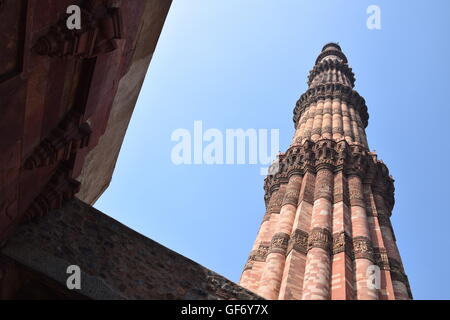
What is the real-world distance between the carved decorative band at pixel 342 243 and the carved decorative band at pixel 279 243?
4.13 ft

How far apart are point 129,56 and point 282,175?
9.28 m

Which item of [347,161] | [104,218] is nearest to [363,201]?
[347,161]

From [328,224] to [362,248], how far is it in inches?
43.7

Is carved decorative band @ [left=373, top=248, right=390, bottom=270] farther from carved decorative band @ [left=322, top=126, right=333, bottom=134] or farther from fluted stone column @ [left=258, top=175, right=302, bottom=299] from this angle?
carved decorative band @ [left=322, top=126, right=333, bottom=134]

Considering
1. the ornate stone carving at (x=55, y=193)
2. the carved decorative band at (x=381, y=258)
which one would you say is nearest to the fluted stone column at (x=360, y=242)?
the carved decorative band at (x=381, y=258)

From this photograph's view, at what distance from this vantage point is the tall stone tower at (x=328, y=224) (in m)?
9.50

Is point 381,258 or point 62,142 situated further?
point 381,258

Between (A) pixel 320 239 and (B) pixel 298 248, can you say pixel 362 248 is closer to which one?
(A) pixel 320 239

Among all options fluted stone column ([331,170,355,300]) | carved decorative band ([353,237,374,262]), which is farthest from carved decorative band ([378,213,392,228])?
carved decorative band ([353,237,374,262])

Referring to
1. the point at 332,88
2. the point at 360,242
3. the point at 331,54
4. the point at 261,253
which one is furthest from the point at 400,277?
the point at 331,54

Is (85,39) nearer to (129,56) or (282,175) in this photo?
(129,56)

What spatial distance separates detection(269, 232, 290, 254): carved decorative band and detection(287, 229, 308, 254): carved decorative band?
20cm

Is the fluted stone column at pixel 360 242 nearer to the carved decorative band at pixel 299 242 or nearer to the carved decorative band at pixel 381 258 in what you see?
the carved decorative band at pixel 381 258

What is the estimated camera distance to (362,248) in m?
10.5
